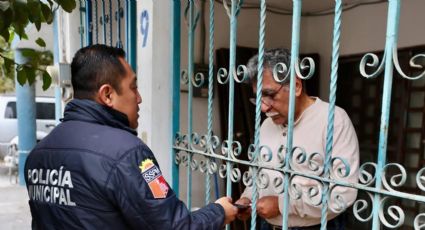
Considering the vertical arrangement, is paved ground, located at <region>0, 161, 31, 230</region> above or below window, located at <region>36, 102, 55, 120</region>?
below

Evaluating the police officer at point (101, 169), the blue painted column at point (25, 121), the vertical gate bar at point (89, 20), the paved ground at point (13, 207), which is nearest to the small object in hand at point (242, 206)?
the police officer at point (101, 169)

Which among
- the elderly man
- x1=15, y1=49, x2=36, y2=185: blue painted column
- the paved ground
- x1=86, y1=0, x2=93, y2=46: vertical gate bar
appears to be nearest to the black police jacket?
the elderly man

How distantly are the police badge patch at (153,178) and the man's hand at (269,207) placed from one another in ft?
1.93

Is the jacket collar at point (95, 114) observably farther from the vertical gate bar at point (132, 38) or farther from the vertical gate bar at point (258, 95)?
the vertical gate bar at point (132, 38)

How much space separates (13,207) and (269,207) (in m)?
5.37

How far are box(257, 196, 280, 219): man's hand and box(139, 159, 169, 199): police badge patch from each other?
0.59 m

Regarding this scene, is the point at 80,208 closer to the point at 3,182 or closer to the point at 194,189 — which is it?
the point at 194,189

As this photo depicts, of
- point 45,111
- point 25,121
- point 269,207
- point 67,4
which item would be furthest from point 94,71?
point 45,111

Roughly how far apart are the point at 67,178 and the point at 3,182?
7718 millimetres

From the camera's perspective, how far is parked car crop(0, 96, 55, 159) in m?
10.6

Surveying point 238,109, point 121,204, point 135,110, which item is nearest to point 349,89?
point 238,109

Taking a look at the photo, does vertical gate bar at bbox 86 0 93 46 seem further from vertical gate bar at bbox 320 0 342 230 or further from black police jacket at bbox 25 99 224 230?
vertical gate bar at bbox 320 0 342 230

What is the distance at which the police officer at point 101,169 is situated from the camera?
3.86 feet

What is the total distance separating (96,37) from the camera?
334cm
